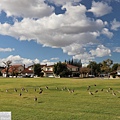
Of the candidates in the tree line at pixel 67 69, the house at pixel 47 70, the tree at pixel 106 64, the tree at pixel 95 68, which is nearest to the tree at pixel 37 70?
the tree line at pixel 67 69

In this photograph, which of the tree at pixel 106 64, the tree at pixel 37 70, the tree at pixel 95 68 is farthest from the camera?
the tree at pixel 95 68

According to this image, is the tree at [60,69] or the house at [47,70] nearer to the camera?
the tree at [60,69]

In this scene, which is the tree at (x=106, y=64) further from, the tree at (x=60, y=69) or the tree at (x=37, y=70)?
the tree at (x=37, y=70)

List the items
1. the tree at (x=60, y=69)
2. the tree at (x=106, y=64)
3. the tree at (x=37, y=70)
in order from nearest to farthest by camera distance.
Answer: the tree at (x=60, y=69) < the tree at (x=37, y=70) < the tree at (x=106, y=64)

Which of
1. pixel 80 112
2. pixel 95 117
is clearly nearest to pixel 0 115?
pixel 95 117

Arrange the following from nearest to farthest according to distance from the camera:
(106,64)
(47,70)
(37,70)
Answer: (37,70) → (106,64) → (47,70)

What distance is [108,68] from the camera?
510 feet

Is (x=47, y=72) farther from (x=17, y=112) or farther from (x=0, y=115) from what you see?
(x=0, y=115)

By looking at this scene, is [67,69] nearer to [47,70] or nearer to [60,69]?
[60,69]

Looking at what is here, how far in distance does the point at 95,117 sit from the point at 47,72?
140310mm

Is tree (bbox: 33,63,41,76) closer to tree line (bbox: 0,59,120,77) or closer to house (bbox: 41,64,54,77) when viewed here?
tree line (bbox: 0,59,120,77)

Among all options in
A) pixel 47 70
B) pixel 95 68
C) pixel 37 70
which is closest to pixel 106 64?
pixel 95 68

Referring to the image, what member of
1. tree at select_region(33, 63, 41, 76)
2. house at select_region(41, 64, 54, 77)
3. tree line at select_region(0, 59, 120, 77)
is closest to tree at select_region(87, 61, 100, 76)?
tree line at select_region(0, 59, 120, 77)

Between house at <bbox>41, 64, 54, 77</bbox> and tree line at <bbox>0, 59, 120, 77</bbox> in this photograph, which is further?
house at <bbox>41, 64, 54, 77</bbox>
